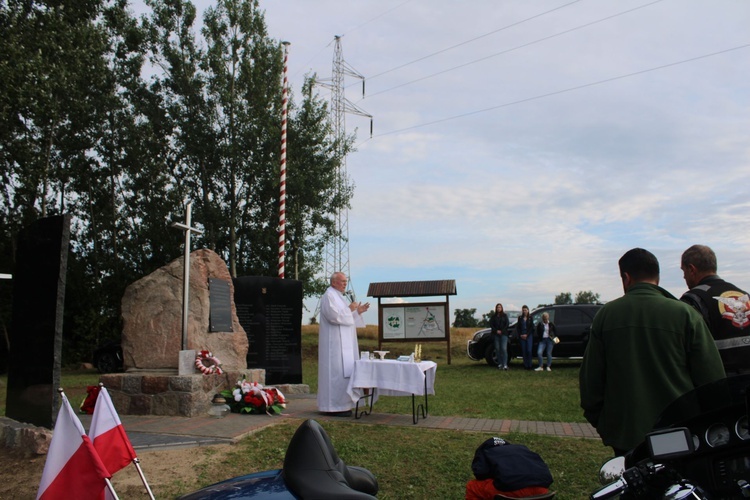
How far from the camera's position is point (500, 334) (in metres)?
16.3

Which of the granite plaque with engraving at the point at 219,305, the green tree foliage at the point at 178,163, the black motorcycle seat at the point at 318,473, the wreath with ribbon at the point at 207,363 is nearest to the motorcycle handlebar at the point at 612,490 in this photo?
the black motorcycle seat at the point at 318,473

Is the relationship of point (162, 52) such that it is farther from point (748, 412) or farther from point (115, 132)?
point (748, 412)

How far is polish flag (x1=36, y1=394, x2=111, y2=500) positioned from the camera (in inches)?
128

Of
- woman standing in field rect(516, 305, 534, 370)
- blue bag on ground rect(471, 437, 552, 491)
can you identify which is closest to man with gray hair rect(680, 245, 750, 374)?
blue bag on ground rect(471, 437, 552, 491)

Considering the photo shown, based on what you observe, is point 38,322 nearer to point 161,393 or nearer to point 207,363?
point 161,393

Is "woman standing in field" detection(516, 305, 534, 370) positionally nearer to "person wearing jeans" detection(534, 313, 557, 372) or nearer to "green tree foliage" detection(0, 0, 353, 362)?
"person wearing jeans" detection(534, 313, 557, 372)

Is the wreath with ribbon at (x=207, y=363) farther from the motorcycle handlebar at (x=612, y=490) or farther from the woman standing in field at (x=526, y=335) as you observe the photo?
the woman standing in field at (x=526, y=335)

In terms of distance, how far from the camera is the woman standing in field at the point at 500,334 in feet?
52.7

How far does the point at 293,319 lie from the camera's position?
12336mm

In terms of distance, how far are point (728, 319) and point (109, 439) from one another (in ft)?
13.5

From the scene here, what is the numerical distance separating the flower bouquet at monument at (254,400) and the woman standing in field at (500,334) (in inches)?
347

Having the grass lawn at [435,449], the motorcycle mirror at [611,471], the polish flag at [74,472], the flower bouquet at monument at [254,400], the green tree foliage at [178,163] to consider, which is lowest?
the grass lawn at [435,449]

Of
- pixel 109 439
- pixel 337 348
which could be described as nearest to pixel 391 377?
pixel 337 348

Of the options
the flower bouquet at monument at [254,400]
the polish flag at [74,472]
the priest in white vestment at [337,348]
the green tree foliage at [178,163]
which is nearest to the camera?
the polish flag at [74,472]
